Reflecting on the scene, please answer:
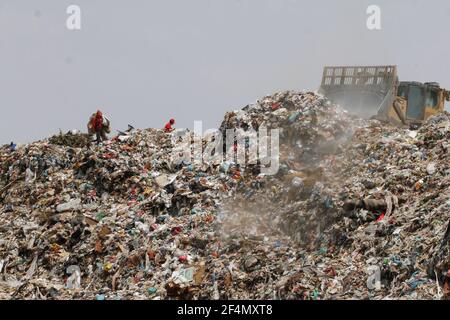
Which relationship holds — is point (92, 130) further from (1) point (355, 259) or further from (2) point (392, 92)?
(1) point (355, 259)

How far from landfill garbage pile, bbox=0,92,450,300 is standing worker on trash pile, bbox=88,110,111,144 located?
738mm

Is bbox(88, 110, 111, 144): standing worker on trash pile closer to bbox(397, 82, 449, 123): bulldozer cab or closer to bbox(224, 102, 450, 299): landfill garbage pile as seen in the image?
bbox(224, 102, 450, 299): landfill garbage pile

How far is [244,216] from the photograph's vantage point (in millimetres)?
12359

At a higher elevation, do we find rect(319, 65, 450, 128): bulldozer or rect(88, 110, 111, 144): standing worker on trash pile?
rect(319, 65, 450, 128): bulldozer

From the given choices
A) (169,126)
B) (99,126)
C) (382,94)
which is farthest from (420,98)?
(99,126)

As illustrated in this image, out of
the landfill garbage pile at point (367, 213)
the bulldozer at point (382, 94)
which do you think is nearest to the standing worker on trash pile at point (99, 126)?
the landfill garbage pile at point (367, 213)

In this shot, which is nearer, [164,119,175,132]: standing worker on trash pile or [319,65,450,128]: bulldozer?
[319,65,450,128]: bulldozer

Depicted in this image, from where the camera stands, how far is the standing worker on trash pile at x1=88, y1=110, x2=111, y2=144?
648 inches

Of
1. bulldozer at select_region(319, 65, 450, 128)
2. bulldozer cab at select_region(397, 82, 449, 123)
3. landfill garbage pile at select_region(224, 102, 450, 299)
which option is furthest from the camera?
bulldozer cab at select_region(397, 82, 449, 123)

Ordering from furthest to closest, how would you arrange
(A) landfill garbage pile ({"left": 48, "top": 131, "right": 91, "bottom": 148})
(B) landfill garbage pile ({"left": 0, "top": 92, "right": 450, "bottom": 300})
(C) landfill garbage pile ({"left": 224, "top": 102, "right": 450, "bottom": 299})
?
(A) landfill garbage pile ({"left": 48, "top": 131, "right": 91, "bottom": 148}) < (B) landfill garbage pile ({"left": 0, "top": 92, "right": 450, "bottom": 300}) < (C) landfill garbage pile ({"left": 224, "top": 102, "right": 450, "bottom": 299})

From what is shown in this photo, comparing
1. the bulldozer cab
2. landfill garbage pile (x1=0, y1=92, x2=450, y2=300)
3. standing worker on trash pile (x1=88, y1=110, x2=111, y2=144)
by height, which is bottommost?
landfill garbage pile (x1=0, y1=92, x2=450, y2=300)

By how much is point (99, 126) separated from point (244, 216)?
18.6 ft

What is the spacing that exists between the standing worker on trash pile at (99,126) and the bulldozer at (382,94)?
5549 millimetres

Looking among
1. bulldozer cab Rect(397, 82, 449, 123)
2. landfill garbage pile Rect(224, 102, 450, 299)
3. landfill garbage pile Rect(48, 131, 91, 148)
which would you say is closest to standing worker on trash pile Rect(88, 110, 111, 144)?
landfill garbage pile Rect(48, 131, 91, 148)
